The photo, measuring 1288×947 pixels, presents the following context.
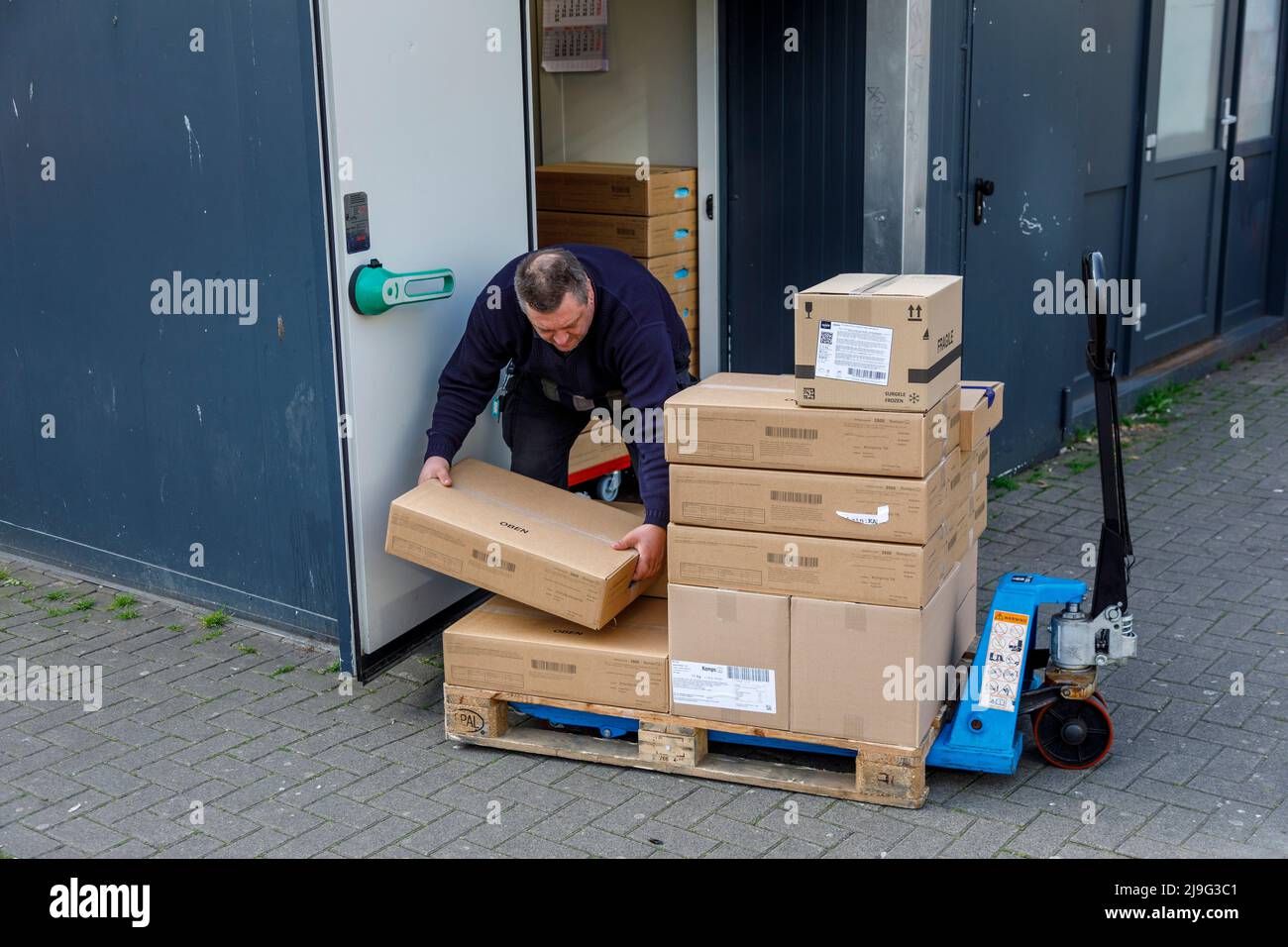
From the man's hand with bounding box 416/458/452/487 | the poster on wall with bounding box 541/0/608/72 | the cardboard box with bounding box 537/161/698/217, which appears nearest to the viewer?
the man's hand with bounding box 416/458/452/487

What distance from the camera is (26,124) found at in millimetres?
6055

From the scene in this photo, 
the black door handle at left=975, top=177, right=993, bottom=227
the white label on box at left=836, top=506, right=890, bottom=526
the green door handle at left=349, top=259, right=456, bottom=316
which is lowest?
the white label on box at left=836, top=506, right=890, bottom=526

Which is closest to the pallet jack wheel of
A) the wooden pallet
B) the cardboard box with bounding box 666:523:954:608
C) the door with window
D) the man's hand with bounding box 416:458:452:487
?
the wooden pallet

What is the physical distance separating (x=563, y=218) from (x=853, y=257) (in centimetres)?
146

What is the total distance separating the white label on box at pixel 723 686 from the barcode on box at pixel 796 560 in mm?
349

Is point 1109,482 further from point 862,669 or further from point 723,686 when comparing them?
point 723,686

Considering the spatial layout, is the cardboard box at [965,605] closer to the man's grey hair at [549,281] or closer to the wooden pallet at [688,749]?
the wooden pallet at [688,749]

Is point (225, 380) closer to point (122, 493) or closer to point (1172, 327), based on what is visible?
point (122, 493)

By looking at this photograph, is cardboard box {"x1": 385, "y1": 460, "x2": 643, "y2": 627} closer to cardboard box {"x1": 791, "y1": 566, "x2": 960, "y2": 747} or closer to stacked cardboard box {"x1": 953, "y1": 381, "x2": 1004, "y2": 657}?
cardboard box {"x1": 791, "y1": 566, "x2": 960, "y2": 747}

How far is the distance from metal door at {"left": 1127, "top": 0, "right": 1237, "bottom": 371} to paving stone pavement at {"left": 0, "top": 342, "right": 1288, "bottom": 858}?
337 centimetres

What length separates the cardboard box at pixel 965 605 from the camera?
15.5ft

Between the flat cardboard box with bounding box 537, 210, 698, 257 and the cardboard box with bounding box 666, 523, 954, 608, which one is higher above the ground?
the flat cardboard box with bounding box 537, 210, 698, 257

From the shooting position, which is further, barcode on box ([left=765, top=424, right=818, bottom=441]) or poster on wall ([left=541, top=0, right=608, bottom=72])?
poster on wall ([left=541, top=0, right=608, bottom=72])

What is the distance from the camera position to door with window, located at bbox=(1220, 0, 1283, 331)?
10180 mm
